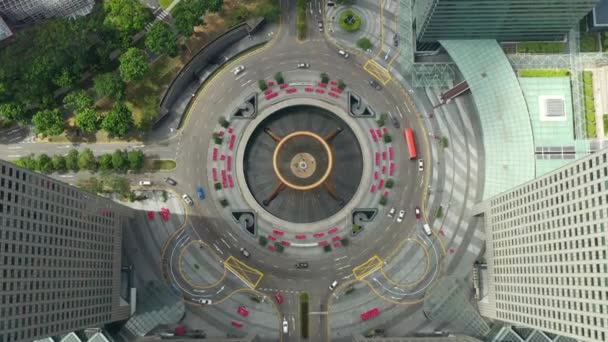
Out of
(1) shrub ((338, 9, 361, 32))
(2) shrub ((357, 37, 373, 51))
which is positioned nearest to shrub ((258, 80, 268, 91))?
(1) shrub ((338, 9, 361, 32))

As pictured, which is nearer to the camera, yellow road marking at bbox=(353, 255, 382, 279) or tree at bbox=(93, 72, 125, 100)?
tree at bbox=(93, 72, 125, 100)

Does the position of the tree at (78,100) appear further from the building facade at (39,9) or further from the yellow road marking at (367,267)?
the yellow road marking at (367,267)

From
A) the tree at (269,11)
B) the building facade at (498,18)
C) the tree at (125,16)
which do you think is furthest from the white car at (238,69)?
the building facade at (498,18)

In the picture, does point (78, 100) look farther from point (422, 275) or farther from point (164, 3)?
point (422, 275)

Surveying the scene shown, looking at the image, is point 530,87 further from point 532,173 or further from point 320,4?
point 320,4

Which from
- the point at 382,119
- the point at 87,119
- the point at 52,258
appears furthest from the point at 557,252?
the point at 87,119

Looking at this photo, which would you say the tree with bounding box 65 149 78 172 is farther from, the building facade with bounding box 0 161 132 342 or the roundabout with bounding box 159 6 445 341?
the roundabout with bounding box 159 6 445 341
